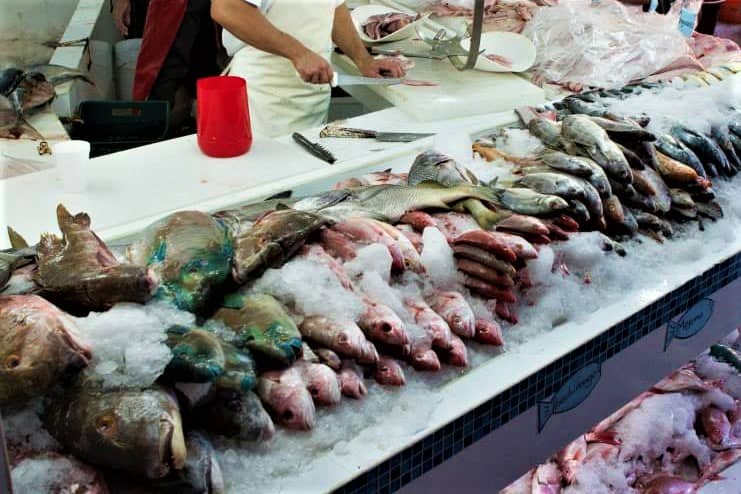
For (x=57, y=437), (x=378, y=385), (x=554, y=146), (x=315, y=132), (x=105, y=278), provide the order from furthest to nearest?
(x=315, y=132) → (x=554, y=146) → (x=378, y=385) → (x=105, y=278) → (x=57, y=437)

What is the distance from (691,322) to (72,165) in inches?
71.5

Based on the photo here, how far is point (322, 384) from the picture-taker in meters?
1.33

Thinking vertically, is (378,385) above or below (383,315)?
below

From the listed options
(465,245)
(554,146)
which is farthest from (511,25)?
(465,245)

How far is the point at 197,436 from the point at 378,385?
1.24 ft

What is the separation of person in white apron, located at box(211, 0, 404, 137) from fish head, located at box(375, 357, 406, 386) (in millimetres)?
1873

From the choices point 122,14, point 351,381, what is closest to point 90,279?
point 351,381

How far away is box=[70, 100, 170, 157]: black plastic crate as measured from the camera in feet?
11.9

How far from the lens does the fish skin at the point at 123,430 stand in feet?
3.53

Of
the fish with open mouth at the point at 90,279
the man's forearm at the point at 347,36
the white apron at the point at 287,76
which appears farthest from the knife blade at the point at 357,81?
the fish with open mouth at the point at 90,279

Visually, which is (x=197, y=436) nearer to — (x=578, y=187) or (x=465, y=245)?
(x=465, y=245)

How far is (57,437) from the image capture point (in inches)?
43.8

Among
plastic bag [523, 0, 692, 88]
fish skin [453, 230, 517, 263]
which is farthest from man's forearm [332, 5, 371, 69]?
fish skin [453, 230, 517, 263]

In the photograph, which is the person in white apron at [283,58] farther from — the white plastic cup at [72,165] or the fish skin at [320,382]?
the fish skin at [320,382]
